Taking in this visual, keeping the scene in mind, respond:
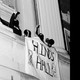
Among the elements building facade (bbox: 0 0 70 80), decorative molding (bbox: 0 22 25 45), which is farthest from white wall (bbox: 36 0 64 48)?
decorative molding (bbox: 0 22 25 45)

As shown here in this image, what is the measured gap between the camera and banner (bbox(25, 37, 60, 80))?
4.43 m

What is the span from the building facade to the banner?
70 millimetres

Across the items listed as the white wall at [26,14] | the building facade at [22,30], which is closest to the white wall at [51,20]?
the building facade at [22,30]

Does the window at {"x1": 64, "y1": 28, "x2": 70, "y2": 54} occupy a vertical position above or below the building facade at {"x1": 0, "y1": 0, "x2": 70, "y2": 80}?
below

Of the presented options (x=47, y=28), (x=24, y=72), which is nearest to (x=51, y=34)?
(x=47, y=28)

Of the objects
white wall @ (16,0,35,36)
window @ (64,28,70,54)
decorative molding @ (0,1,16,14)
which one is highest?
decorative molding @ (0,1,16,14)

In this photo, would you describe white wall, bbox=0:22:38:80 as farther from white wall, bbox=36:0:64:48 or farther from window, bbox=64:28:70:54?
window, bbox=64:28:70:54

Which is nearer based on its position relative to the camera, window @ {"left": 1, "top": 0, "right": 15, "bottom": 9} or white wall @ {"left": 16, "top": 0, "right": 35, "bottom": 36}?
window @ {"left": 1, "top": 0, "right": 15, "bottom": 9}

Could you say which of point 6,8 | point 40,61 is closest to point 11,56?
point 40,61

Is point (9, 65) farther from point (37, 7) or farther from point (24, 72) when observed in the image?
point (37, 7)

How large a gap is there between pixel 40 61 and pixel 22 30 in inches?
20.9

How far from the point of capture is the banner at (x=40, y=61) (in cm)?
443

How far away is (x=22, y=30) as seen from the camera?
15.4ft

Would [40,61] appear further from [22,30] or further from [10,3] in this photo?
[10,3]
